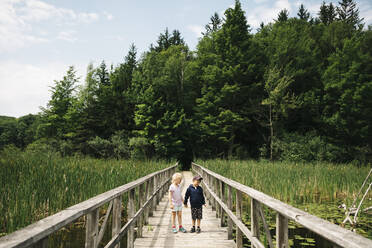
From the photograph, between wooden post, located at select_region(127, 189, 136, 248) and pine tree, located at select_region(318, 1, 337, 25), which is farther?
pine tree, located at select_region(318, 1, 337, 25)

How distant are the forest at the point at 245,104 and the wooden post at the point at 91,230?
865 inches

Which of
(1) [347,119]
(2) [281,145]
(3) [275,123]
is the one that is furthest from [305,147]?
(1) [347,119]

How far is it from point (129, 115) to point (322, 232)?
1303 inches

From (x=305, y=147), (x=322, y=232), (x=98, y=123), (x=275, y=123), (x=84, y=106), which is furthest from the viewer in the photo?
(x=84, y=106)

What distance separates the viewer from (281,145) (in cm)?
2269

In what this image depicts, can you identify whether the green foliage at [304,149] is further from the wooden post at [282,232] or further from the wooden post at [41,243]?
the wooden post at [41,243]

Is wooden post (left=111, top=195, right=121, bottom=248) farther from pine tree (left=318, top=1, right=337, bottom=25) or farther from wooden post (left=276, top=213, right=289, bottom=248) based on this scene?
pine tree (left=318, top=1, right=337, bottom=25)

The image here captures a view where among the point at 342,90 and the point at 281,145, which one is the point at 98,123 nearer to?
the point at 281,145

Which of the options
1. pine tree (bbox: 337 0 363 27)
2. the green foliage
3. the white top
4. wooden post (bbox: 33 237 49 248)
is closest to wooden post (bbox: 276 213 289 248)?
wooden post (bbox: 33 237 49 248)

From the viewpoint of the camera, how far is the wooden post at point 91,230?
209 cm

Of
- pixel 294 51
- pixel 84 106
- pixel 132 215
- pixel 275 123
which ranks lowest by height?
pixel 132 215

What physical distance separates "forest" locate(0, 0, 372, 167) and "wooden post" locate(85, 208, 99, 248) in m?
22.0

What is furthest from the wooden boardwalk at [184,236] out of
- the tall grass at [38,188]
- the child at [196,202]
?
the tall grass at [38,188]

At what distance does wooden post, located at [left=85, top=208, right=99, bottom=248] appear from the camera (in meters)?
2.09
